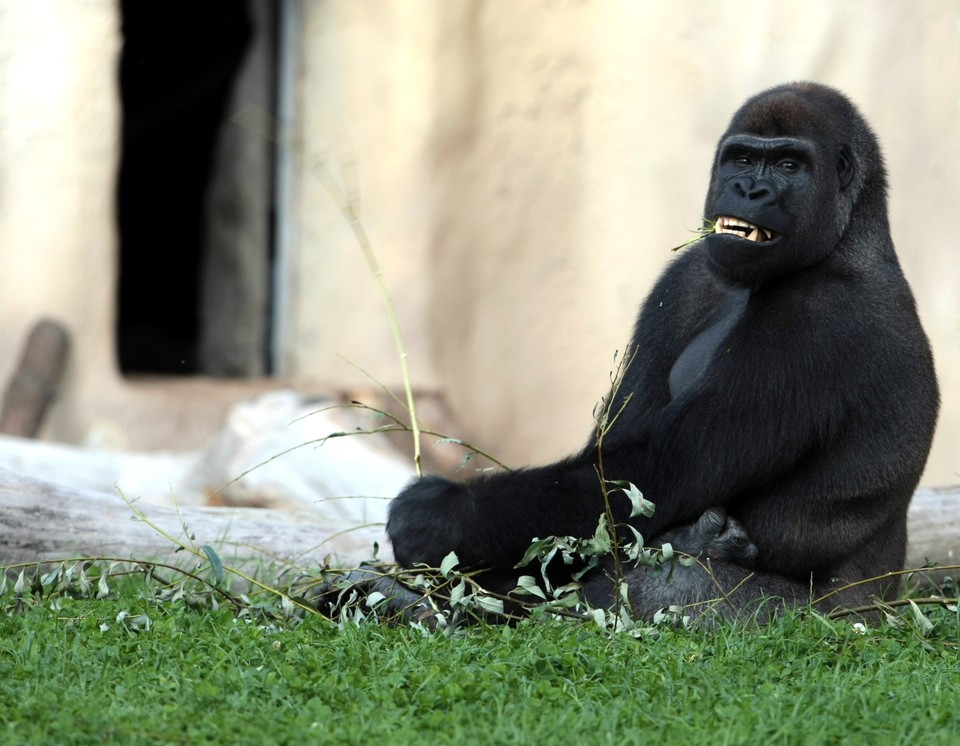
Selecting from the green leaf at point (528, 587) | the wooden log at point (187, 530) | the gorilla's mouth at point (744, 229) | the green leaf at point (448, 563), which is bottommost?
the wooden log at point (187, 530)

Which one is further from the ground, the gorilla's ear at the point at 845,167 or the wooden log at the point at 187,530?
the gorilla's ear at the point at 845,167

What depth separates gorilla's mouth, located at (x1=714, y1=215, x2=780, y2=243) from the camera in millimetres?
3418

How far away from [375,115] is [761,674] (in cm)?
555

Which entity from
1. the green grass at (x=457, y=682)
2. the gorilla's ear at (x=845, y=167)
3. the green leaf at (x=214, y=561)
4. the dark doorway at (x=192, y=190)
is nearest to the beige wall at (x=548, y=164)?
the dark doorway at (x=192, y=190)

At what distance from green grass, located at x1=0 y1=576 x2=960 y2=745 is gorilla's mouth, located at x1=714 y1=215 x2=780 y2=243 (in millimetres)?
939

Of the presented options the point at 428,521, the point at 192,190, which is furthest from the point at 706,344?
the point at 192,190

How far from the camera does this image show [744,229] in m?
3.45

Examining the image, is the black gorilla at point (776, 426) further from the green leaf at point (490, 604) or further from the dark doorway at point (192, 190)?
the dark doorway at point (192, 190)

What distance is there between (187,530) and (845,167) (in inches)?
81.1

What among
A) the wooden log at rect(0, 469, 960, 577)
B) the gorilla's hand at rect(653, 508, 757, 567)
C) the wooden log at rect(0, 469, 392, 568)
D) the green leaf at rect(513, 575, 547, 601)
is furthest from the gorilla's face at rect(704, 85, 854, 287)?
the wooden log at rect(0, 469, 392, 568)

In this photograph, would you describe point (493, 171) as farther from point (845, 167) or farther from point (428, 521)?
point (428, 521)

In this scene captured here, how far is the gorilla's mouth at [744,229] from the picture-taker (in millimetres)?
3418

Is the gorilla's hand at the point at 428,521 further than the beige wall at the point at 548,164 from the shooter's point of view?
No

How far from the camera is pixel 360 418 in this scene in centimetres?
687
